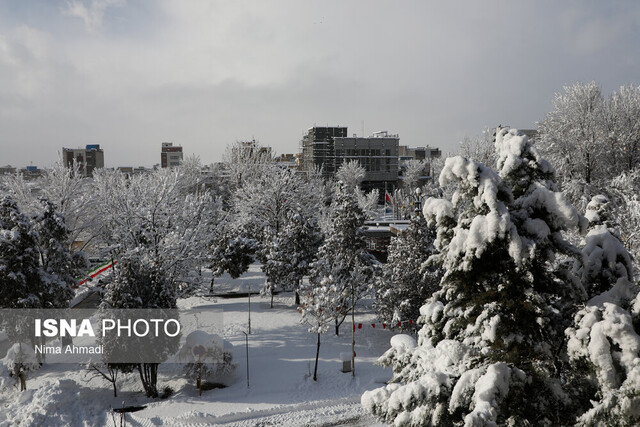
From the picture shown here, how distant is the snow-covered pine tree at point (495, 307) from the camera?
593 centimetres

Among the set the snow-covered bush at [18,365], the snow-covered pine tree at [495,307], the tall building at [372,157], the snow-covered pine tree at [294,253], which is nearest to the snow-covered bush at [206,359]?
the snow-covered bush at [18,365]

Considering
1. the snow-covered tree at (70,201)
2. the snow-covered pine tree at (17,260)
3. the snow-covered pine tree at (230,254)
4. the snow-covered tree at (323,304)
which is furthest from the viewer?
the snow-covered pine tree at (230,254)

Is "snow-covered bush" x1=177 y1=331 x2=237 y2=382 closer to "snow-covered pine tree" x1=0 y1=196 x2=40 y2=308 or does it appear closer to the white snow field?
the white snow field

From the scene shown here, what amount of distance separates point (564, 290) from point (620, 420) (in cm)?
215

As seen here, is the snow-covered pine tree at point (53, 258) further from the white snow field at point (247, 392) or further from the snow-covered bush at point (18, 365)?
the white snow field at point (247, 392)

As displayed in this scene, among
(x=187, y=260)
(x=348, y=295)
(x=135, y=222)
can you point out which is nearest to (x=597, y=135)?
(x=348, y=295)

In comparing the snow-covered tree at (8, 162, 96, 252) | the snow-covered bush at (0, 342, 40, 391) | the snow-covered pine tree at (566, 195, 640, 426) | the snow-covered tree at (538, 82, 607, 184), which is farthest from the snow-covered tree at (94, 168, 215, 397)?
the snow-covered tree at (538, 82, 607, 184)

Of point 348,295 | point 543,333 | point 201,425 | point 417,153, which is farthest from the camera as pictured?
point 417,153

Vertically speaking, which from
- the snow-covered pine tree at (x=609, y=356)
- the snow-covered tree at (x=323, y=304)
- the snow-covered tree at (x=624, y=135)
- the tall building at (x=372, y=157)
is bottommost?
the snow-covered tree at (x=323, y=304)

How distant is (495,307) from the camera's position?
6660 mm

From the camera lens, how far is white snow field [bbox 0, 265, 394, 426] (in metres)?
15.9

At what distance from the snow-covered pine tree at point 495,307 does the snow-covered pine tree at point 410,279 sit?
15.0 meters

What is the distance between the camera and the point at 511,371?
6137 mm

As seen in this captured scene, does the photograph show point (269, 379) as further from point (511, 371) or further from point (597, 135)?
point (597, 135)
